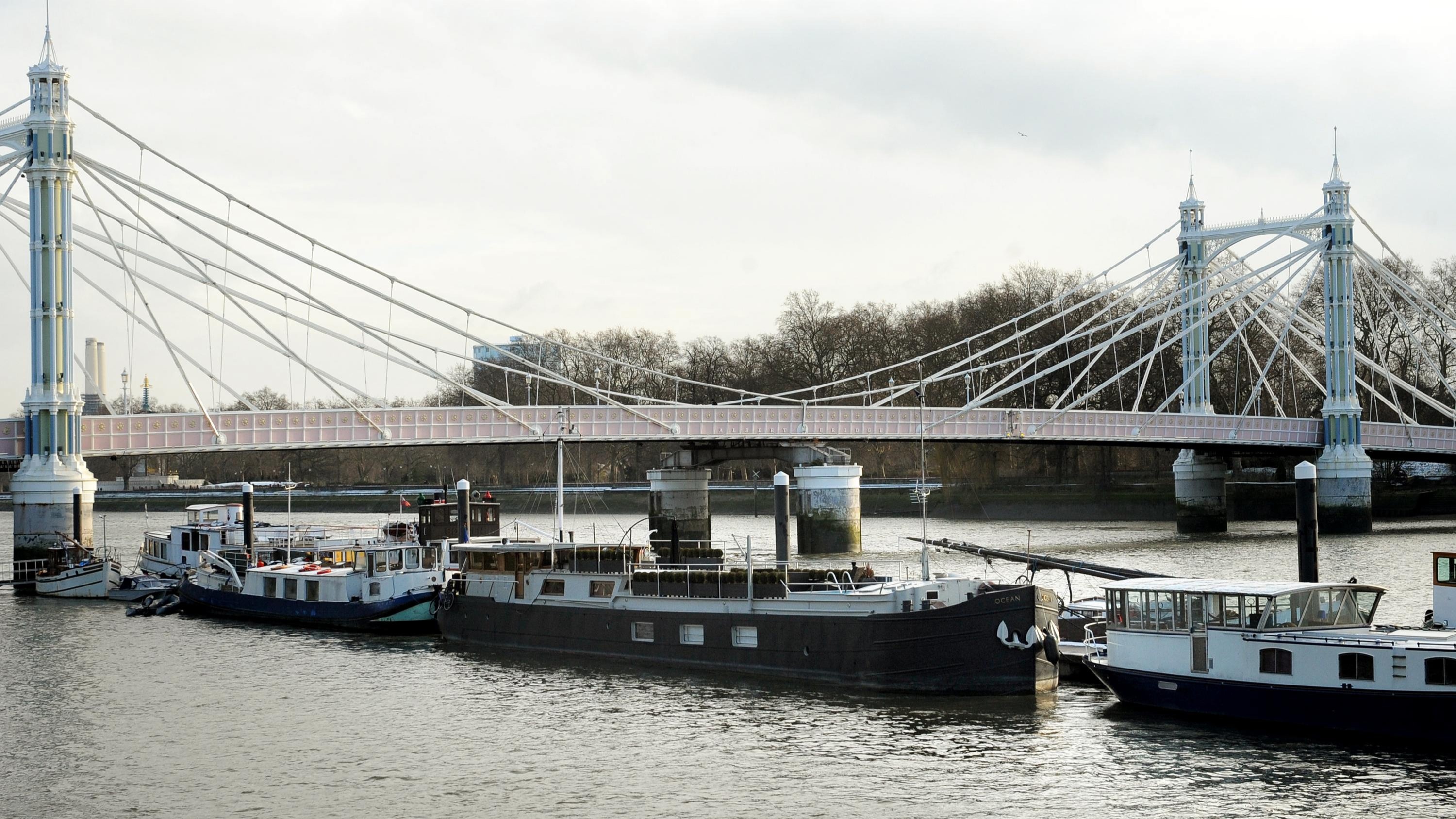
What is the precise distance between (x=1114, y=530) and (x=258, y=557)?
138ft

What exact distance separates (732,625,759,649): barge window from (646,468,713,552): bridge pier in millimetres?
35155

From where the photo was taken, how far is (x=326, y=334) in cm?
6050

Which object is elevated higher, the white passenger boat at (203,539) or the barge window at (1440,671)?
the white passenger boat at (203,539)

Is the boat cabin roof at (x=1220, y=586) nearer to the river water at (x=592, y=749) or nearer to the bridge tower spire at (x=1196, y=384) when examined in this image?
the river water at (x=592, y=749)

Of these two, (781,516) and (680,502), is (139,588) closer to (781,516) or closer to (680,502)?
(781,516)

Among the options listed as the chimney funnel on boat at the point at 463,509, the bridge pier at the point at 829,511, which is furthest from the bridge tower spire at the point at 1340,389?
the chimney funnel on boat at the point at 463,509

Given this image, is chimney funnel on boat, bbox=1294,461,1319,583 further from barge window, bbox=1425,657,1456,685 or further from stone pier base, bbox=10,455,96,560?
stone pier base, bbox=10,455,96,560

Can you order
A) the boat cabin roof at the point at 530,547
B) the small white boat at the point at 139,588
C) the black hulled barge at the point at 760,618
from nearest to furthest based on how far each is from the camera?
the black hulled barge at the point at 760,618 < the boat cabin roof at the point at 530,547 < the small white boat at the point at 139,588

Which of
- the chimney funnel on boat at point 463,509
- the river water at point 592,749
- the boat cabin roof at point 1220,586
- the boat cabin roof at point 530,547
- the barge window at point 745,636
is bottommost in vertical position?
the river water at point 592,749

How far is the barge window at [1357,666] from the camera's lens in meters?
24.3

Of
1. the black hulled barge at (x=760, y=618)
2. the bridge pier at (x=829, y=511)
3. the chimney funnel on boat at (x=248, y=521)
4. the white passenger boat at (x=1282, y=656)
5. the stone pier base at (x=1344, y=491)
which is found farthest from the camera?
the stone pier base at (x=1344, y=491)

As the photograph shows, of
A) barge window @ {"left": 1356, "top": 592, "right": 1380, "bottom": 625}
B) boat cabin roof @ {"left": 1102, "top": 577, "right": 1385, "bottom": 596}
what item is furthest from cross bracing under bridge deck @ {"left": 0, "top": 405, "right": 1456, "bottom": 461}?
barge window @ {"left": 1356, "top": 592, "right": 1380, "bottom": 625}

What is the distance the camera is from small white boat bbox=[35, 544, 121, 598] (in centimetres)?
5041

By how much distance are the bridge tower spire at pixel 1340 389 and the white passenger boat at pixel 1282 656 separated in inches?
1868
